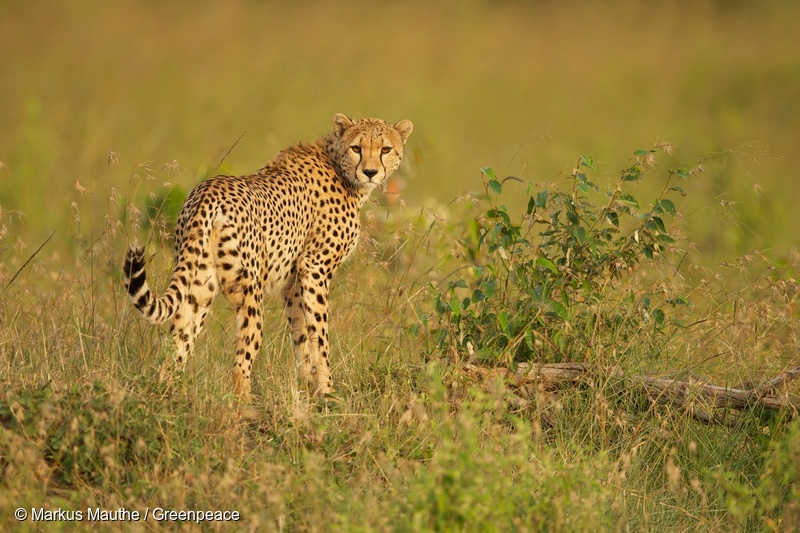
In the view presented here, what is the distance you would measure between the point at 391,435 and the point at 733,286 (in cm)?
342

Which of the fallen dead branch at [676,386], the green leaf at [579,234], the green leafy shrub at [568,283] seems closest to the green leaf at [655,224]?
the green leafy shrub at [568,283]

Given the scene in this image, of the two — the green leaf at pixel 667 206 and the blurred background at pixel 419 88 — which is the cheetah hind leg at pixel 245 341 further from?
the blurred background at pixel 419 88

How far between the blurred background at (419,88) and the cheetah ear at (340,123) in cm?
233

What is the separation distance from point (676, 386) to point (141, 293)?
207 centimetres

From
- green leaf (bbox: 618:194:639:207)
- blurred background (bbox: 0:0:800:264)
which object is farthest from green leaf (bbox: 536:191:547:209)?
blurred background (bbox: 0:0:800:264)

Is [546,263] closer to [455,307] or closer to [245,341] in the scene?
[455,307]

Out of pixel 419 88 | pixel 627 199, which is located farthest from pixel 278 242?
pixel 419 88

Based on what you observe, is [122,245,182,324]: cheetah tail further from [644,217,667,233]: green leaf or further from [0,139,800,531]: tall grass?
[644,217,667,233]: green leaf

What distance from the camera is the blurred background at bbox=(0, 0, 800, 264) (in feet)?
29.8

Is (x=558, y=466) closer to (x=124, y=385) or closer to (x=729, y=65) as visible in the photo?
(x=124, y=385)

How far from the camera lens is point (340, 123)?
16.2 ft

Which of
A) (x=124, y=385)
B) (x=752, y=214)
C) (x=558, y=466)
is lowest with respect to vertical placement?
(x=558, y=466)

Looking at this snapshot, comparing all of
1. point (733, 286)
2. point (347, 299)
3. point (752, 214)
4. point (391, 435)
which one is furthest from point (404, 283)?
point (752, 214)

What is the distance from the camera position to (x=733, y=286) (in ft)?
21.4
